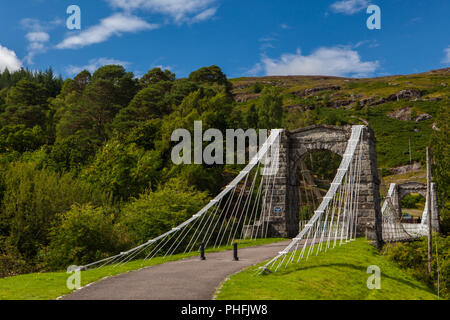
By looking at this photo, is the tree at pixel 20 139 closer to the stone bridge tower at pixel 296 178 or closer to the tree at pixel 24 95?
the tree at pixel 24 95

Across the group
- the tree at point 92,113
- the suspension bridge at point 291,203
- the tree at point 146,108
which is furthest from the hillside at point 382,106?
the suspension bridge at point 291,203

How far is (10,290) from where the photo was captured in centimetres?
1009

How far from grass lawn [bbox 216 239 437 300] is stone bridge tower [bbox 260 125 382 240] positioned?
6.61 metres

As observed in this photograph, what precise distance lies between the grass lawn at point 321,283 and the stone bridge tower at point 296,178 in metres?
6.61

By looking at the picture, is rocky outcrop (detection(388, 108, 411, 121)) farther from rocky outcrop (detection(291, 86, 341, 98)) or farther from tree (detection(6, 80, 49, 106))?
tree (detection(6, 80, 49, 106))

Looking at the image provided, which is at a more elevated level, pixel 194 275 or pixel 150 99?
pixel 150 99

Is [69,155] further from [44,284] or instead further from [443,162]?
[443,162]

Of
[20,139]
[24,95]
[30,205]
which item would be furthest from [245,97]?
[30,205]

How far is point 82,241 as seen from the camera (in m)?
17.4

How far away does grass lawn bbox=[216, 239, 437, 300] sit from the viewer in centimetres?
920

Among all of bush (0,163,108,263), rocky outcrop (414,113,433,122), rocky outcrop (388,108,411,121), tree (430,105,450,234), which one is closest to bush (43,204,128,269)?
bush (0,163,108,263)
